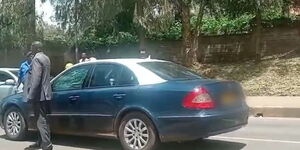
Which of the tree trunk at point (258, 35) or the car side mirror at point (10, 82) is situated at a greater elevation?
the tree trunk at point (258, 35)

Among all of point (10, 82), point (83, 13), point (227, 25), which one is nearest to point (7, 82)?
point (10, 82)

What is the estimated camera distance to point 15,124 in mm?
9695

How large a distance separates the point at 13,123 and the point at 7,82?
4.49m

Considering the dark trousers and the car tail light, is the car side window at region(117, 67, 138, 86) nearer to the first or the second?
the car tail light

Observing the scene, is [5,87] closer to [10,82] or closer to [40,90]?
[10,82]

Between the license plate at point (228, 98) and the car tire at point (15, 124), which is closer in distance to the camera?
the license plate at point (228, 98)

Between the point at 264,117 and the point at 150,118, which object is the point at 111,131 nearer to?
the point at 150,118

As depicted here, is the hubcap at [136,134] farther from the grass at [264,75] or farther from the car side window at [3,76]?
the grass at [264,75]

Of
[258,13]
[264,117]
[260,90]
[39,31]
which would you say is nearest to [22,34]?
[39,31]

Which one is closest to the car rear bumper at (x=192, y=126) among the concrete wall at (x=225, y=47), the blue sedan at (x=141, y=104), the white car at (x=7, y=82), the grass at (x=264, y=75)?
the blue sedan at (x=141, y=104)

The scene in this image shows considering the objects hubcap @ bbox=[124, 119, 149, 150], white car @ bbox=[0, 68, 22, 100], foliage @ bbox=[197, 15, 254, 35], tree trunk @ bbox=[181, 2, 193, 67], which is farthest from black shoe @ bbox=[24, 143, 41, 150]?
foliage @ bbox=[197, 15, 254, 35]

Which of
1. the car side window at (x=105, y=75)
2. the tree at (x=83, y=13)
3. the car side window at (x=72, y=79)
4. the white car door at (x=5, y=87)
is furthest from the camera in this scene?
the tree at (x=83, y=13)

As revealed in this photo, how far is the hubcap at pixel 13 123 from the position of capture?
962cm

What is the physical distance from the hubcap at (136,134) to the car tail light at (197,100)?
0.74m
